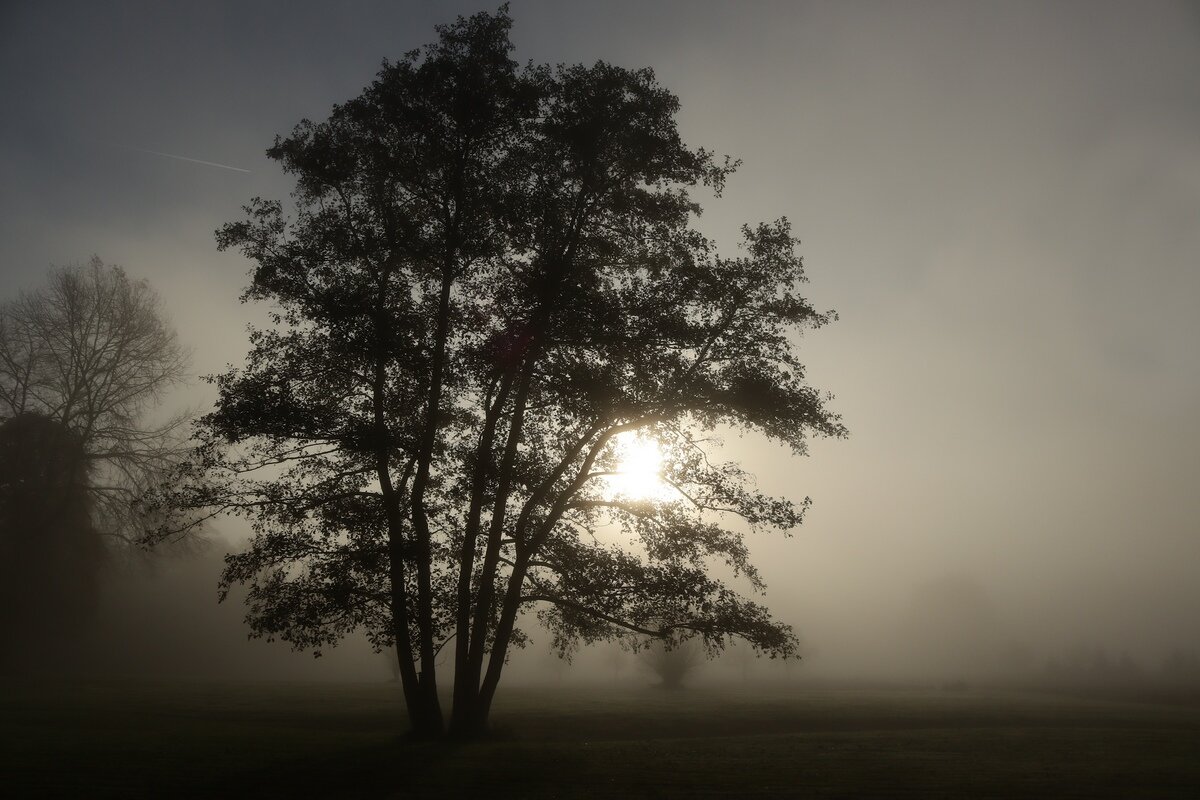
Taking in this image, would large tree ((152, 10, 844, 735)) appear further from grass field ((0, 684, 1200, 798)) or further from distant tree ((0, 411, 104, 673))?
distant tree ((0, 411, 104, 673))

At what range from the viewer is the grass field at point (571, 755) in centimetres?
1298

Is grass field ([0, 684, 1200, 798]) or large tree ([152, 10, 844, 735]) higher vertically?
large tree ([152, 10, 844, 735])

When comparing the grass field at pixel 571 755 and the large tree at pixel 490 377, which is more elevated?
the large tree at pixel 490 377

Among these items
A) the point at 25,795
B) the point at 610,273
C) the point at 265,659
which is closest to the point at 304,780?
the point at 25,795

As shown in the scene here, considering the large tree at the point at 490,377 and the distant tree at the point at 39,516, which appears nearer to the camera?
the large tree at the point at 490,377

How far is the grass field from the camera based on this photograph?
1298 centimetres

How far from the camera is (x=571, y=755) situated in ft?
55.2

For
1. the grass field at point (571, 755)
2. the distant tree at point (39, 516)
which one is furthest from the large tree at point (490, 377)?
the distant tree at point (39, 516)

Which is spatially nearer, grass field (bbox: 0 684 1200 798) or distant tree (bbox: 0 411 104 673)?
grass field (bbox: 0 684 1200 798)

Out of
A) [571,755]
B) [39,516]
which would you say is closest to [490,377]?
[571,755]

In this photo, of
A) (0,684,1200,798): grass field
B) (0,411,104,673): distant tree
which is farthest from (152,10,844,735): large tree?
(0,411,104,673): distant tree

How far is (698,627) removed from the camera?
60.5ft

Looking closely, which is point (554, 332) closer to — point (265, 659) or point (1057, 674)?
point (265, 659)

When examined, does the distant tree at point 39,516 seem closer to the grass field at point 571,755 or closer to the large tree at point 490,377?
the grass field at point 571,755
